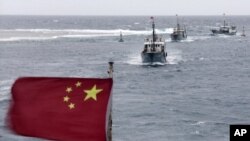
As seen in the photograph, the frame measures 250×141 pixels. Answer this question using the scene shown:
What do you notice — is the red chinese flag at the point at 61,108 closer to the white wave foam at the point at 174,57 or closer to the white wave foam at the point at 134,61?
the white wave foam at the point at 134,61

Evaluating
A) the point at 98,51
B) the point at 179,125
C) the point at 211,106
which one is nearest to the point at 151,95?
the point at 211,106

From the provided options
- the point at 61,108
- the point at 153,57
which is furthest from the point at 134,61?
the point at 61,108

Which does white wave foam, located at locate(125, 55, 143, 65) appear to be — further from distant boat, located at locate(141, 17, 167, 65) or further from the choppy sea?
distant boat, located at locate(141, 17, 167, 65)


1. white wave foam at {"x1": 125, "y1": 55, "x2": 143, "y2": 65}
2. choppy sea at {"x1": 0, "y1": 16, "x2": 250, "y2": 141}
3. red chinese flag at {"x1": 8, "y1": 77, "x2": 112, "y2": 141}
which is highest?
red chinese flag at {"x1": 8, "y1": 77, "x2": 112, "y2": 141}

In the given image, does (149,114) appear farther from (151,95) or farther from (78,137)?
(78,137)

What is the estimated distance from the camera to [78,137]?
15391 mm

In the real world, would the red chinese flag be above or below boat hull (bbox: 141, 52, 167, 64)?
above

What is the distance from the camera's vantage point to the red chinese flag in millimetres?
15227

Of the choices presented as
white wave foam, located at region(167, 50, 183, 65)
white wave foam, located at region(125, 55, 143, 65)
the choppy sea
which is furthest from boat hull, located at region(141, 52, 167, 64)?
white wave foam, located at region(167, 50, 183, 65)

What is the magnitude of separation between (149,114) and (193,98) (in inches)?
518

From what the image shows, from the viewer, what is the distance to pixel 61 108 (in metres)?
15.6

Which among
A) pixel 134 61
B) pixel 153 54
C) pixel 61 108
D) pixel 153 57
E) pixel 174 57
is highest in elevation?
pixel 61 108

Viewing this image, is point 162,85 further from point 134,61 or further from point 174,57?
point 174,57

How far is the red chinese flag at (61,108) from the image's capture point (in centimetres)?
1523
